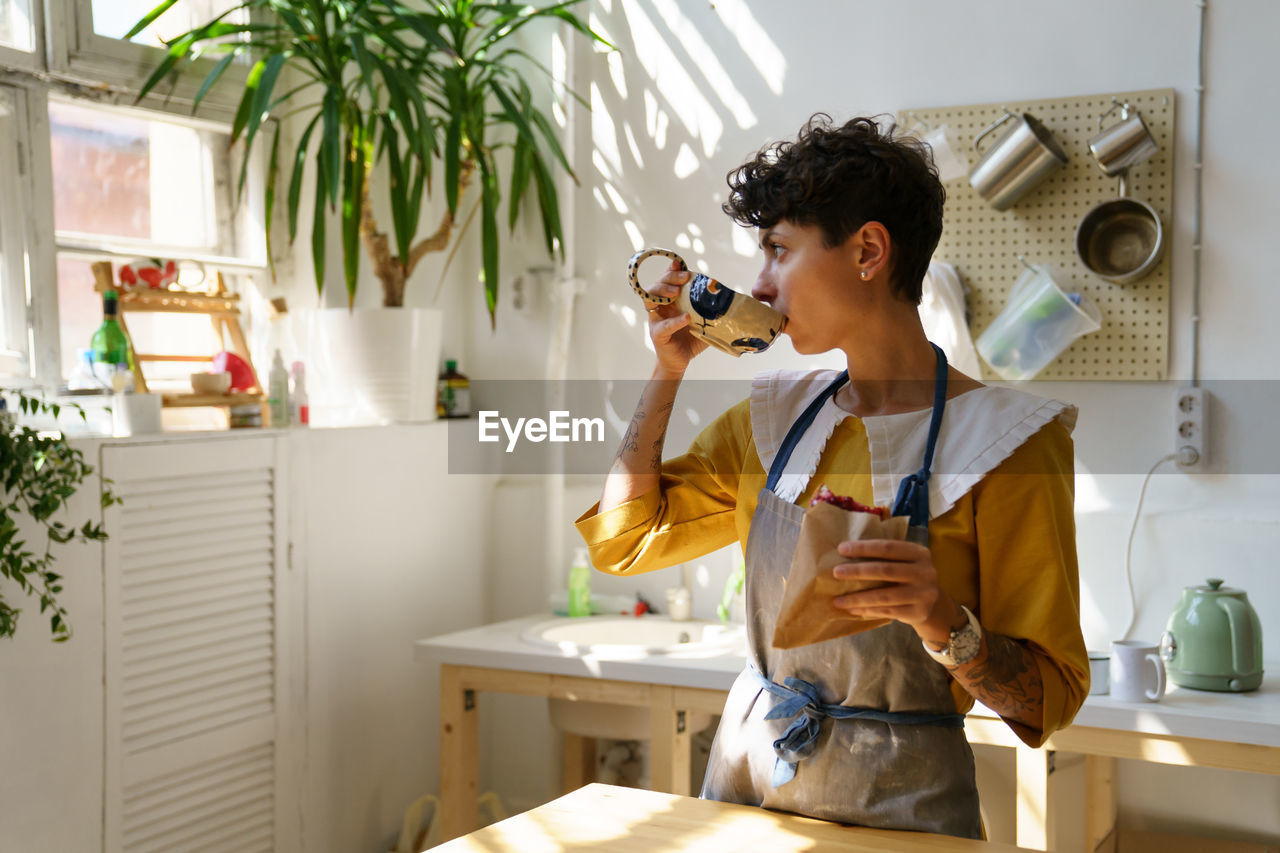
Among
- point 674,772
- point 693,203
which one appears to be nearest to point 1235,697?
point 674,772

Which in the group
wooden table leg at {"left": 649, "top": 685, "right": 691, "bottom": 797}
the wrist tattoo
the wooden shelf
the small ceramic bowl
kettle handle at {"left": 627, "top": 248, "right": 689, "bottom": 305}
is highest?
kettle handle at {"left": 627, "top": 248, "right": 689, "bottom": 305}

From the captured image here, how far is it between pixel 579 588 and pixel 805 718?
5.88 feet

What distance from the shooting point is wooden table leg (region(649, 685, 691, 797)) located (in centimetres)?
245

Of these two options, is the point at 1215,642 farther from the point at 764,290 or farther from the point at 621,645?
the point at 764,290

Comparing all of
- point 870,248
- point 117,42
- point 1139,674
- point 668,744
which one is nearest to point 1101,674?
point 1139,674

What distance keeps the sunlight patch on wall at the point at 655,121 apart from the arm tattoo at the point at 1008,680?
7.14ft

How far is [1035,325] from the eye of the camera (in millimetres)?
2553

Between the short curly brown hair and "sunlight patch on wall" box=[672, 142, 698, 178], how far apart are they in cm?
173

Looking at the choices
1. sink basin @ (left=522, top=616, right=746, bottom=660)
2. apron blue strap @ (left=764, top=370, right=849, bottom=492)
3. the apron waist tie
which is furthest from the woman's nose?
sink basin @ (left=522, top=616, right=746, bottom=660)

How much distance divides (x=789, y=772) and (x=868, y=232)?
600 millimetres

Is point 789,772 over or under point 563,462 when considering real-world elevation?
under

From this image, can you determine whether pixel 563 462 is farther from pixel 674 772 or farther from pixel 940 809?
pixel 940 809

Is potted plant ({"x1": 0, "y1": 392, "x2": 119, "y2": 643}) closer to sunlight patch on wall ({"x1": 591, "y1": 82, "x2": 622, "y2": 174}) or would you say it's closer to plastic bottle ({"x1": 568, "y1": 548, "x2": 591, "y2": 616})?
plastic bottle ({"x1": 568, "y1": 548, "x2": 591, "y2": 616})

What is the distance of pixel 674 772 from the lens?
2449 millimetres
